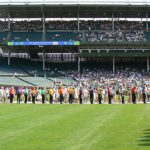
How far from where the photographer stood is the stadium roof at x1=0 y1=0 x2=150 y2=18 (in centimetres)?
6950

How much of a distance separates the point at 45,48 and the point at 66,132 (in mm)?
59689

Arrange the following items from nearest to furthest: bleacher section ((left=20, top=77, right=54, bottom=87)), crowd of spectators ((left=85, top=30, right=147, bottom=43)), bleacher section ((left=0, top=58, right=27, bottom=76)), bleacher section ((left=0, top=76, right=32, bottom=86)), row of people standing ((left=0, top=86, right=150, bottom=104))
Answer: row of people standing ((left=0, top=86, right=150, bottom=104)), bleacher section ((left=0, top=76, right=32, bottom=86)), bleacher section ((left=20, top=77, right=54, bottom=87)), bleacher section ((left=0, top=58, right=27, bottom=76)), crowd of spectators ((left=85, top=30, right=147, bottom=43))

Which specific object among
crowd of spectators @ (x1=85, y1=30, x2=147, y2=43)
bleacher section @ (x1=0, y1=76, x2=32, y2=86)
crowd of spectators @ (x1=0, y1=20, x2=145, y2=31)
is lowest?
bleacher section @ (x1=0, y1=76, x2=32, y2=86)

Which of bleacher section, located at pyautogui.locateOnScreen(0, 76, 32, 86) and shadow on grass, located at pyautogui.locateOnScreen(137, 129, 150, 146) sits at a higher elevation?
bleacher section, located at pyautogui.locateOnScreen(0, 76, 32, 86)

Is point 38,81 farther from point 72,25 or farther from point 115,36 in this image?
point 115,36

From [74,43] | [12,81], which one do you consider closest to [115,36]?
[74,43]

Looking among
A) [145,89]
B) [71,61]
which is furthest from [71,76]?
[145,89]

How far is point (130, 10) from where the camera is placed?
7181cm

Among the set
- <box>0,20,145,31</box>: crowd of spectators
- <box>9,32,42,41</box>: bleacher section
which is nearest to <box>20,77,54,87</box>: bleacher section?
<box>9,32,42,41</box>: bleacher section

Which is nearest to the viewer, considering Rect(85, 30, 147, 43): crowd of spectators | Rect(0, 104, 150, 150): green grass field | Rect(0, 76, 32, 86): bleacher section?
Rect(0, 104, 150, 150): green grass field

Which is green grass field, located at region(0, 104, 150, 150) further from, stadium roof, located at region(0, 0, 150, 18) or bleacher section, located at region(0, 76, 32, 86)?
stadium roof, located at region(0, 0, 150, 18)

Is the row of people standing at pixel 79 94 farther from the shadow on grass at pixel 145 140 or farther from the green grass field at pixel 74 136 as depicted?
the shadow on grass at pixel 145 140

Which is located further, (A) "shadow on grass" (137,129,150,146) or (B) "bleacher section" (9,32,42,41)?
(B) "bleacher section" (9,32,42,41)

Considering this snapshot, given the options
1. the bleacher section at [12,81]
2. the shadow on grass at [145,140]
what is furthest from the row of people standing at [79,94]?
the shadow on grass at [145,140]
